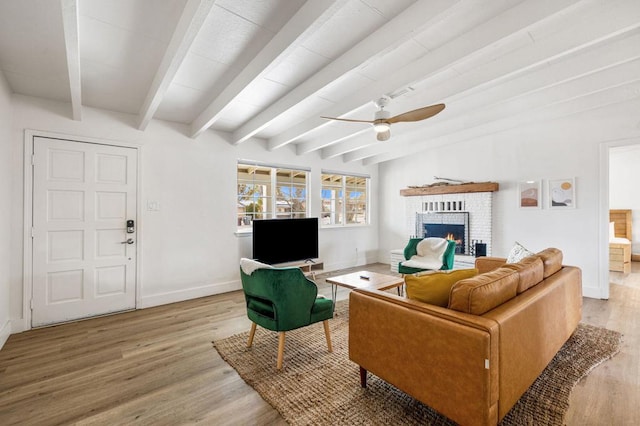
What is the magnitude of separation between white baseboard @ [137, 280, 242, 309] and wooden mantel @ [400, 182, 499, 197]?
3.92 m

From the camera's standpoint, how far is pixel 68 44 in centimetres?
194

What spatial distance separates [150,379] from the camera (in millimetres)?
2191

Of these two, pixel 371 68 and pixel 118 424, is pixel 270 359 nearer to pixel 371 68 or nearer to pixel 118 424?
pixel 118 424

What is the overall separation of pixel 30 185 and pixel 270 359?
328 cm

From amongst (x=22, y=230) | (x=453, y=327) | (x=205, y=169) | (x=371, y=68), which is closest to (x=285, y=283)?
(x=453, y=327)

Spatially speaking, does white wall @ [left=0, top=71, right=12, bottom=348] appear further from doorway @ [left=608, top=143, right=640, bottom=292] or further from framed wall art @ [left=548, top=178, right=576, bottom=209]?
doorway @ [left=608, top=143, right=640, bottom=292]

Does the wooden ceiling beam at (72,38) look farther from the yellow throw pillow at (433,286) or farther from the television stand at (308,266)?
the television stand at (308,266)

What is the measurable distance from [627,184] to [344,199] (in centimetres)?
663

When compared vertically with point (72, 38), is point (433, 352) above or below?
below

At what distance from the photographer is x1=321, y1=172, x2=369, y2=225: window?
20.1 ft

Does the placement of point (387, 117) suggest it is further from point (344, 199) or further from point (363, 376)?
point (344, 199)

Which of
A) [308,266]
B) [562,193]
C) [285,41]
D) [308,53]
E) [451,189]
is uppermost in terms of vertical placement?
[308,53]

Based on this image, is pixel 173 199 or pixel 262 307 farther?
pixel 173 199

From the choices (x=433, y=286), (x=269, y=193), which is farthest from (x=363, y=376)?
(x=269, y=193)
